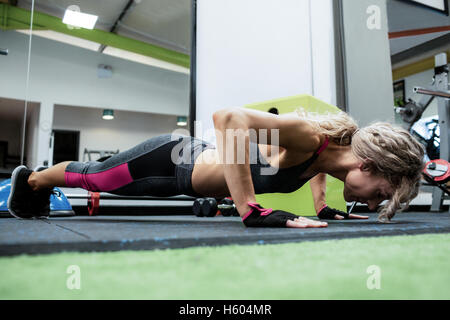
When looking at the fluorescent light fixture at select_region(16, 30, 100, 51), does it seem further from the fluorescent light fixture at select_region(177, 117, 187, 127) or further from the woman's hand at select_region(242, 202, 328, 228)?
the woman's hand at select_region(242, 202, 328, 228)

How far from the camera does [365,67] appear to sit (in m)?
2.73

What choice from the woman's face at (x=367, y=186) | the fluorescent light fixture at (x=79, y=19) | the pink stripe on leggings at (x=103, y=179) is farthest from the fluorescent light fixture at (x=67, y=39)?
the woman's face at (x=367, y=186)

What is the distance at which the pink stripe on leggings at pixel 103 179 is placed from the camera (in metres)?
1.22

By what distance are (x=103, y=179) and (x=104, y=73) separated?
146 inches

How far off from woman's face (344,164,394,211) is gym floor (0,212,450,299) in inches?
13.0

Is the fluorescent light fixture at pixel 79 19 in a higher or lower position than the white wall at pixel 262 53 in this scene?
higher

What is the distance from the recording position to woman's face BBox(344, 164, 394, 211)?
1129 mm

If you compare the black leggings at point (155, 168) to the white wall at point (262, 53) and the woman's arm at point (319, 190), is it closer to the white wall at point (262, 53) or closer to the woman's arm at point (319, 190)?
the woman's arm at point (319, 190)

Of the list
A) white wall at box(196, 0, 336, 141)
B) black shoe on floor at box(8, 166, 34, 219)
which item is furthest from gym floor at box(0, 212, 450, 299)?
white wall at box(196, 0, 336, 141)

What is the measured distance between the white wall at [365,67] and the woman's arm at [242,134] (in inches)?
66.4

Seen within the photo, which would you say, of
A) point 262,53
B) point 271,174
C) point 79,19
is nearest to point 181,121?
point 79,19

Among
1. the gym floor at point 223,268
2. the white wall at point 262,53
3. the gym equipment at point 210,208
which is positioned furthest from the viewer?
the white wall at point 262,53
